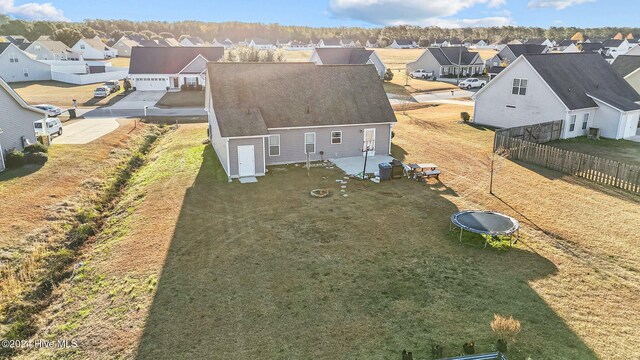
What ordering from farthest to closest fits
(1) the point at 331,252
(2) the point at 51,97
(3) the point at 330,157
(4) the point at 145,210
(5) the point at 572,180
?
1. (2) the point at 51,97
2. (3) the point at 330,157
3. (5) the point at 572,180
4. (4) the point at 145,210
5. (1) the point at 331,252

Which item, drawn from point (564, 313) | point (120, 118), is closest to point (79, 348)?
point (564, 313)

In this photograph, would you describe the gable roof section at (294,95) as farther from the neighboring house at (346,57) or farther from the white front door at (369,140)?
the neighboring house at (346,57)

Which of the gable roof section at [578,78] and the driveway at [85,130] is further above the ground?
the gable roof section at [578,78]

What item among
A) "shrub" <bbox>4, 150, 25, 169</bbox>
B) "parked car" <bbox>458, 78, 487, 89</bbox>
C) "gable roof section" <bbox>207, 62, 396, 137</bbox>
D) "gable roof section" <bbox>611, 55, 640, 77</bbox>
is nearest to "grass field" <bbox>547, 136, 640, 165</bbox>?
"gable roof section" <bbox>207, 62, 396, 137</bbox>

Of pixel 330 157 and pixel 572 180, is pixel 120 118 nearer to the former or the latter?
pixel 330 157

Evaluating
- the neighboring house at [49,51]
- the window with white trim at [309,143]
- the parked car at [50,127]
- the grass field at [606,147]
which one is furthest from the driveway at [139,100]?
the neighboring house at [49,51]

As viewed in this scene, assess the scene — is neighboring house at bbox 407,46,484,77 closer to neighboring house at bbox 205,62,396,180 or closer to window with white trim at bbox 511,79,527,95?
window with white trim at bbox 511,79,527,95
